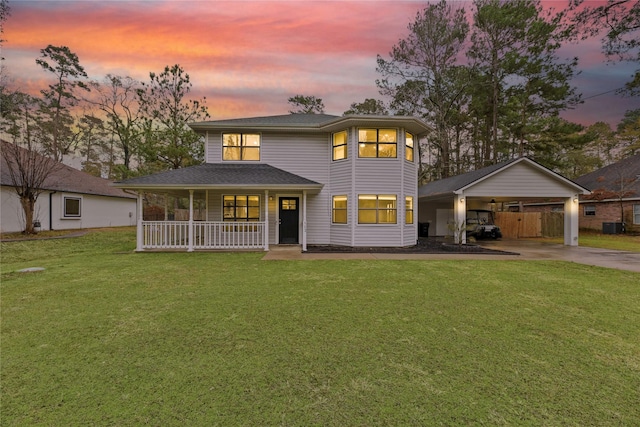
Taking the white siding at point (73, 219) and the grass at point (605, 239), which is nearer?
the grass at point (605, 239)

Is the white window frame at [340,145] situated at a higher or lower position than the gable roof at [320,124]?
lower

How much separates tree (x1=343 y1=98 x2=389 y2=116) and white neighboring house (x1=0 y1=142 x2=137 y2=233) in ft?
73.5

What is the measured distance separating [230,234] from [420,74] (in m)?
21.5

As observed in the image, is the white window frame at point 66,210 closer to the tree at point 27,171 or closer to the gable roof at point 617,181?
the tree at point 27,171

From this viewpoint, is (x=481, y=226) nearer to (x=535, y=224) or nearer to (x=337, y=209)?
(x=535, y=224)

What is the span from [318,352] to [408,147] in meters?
11.8

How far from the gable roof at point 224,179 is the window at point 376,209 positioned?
251 centimetres

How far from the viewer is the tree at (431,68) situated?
22.0 meters

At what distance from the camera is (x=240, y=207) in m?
12.8

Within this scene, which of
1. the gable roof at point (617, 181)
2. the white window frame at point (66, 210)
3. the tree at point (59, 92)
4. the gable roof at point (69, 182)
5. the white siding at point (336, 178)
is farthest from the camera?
the tree at point (59, 92)

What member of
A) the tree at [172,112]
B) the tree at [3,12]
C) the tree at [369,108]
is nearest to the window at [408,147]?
the tree at [369,108]

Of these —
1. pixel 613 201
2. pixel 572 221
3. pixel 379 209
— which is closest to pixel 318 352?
pixel 379 209

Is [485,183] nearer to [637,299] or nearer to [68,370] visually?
[637,299]

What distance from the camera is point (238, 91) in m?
20.2
